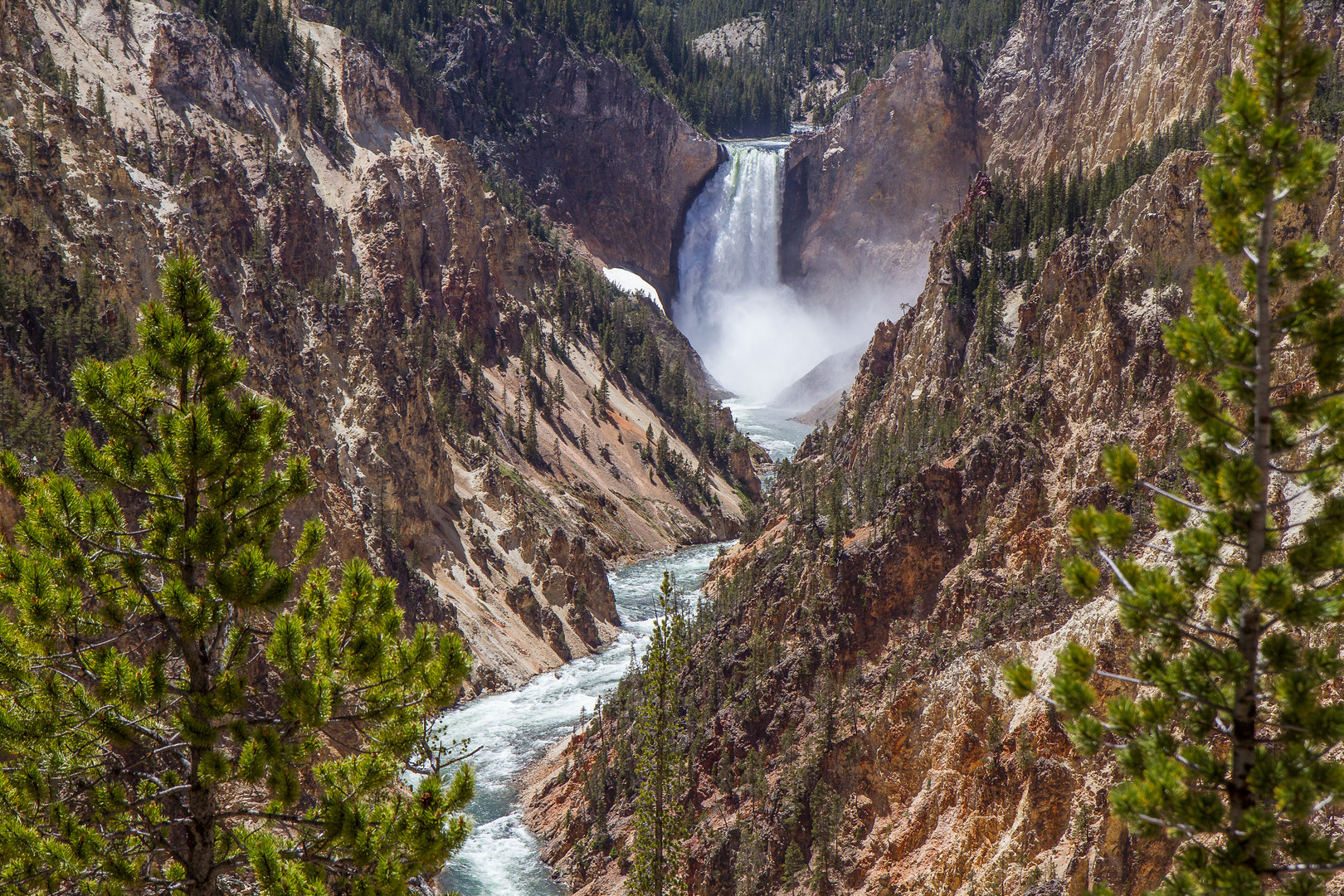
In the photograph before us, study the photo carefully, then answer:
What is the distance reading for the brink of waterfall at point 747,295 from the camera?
441 feet

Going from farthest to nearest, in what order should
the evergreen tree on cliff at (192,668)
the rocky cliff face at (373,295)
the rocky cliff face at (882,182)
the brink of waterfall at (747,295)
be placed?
the brink of waterfall at (747,295), the rocky cliff face at (882,182), the rocky cliff face at (373,295), the evergreen tree on cliff at (192,668)

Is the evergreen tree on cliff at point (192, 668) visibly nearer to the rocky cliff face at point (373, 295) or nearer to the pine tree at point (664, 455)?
the rocky cliff face at point (373, 295)

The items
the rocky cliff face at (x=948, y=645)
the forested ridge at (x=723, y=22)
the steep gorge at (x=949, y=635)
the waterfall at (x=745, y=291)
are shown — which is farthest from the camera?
the waterfall at (x=745, y=291)

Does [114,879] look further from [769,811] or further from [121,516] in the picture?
[769,811]

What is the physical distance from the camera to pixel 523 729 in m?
45.3

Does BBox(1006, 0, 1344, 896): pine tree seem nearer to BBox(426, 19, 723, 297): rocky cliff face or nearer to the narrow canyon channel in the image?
the narrow canyon channel

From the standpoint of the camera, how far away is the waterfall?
443ft

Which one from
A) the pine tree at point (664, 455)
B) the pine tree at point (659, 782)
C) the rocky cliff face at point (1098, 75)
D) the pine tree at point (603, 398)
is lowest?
the pine tree at point (664, 455)

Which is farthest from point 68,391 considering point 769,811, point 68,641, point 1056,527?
point 1056,527

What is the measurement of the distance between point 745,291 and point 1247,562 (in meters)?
131

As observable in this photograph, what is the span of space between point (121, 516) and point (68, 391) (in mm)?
33433

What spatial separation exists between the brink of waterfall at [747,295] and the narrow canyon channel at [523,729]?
64.0 metres

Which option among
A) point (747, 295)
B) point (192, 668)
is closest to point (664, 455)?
point (747, 295)

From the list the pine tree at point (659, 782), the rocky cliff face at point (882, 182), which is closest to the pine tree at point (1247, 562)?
the pine tree at point (659, 782)
